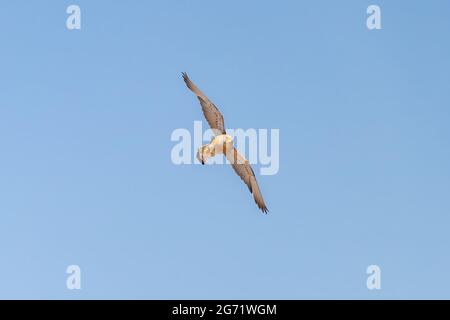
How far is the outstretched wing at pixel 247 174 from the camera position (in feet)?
73.0

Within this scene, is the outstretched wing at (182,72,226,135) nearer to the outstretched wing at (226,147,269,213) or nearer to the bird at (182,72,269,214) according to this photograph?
the bird at (182,72,269,214)

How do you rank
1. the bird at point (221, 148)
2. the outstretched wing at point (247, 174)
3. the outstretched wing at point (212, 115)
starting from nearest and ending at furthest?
the bird at point (221, 148) < the outstretched wing at point (212, 115) < the outstretched wing at point (247, 174)

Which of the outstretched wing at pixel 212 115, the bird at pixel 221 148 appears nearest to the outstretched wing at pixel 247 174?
the bird at pixel 221 148

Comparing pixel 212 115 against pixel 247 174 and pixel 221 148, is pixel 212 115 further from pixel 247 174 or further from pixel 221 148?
pixel 247 174

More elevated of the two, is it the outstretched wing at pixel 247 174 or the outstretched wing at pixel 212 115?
the outstretched wing at pixel 212 115

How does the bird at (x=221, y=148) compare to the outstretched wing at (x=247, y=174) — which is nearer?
the bird at (x=221, y=148)

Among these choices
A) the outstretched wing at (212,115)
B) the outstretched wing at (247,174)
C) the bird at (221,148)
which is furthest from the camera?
the outstretched wing at (247,174)

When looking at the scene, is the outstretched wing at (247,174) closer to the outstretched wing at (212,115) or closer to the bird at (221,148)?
the bird at (221,148)

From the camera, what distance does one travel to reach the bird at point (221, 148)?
790 inches

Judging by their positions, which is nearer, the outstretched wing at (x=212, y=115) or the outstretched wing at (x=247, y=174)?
the outstretched wing at (x=212, y=115)

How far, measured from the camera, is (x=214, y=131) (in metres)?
20.9
